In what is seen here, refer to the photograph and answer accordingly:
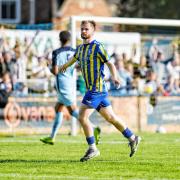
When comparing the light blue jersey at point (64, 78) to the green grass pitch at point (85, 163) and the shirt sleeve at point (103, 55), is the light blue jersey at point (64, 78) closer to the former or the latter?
the green grass pitch at point (85, 163)

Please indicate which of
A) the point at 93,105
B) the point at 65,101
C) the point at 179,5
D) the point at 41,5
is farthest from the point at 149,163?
the point at 179,5

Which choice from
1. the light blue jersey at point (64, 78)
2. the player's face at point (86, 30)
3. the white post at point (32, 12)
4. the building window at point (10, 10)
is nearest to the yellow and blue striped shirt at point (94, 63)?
the player's face at point (86, 30)

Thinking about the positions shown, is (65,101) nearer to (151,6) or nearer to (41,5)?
(41,5)

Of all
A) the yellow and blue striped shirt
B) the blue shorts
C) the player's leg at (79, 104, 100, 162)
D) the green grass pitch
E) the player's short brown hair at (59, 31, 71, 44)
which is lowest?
the green grass pitch

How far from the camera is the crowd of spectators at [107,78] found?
21.3 m

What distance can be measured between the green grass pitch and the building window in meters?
38.5

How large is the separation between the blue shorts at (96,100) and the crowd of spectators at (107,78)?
830 cm

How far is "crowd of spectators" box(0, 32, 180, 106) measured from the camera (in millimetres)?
21281

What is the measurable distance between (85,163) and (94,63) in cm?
155

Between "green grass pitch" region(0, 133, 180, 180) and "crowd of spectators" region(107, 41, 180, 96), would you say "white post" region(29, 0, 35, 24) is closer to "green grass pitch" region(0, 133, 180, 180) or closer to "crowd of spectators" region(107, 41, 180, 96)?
"crowd of spectators" region(107, 41, 180, 96)

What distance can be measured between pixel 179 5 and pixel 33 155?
49.6 m

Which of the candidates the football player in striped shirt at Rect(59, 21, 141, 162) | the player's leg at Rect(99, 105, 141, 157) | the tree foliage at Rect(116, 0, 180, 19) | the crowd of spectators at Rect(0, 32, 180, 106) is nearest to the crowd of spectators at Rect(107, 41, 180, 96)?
the crowd of spectators at Rect(0, 32, 180, 106)

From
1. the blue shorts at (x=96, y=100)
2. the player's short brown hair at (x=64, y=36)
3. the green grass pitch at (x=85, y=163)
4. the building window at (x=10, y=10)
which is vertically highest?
the building window at (x=10, y=10)

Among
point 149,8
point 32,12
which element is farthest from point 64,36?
point 149,8
